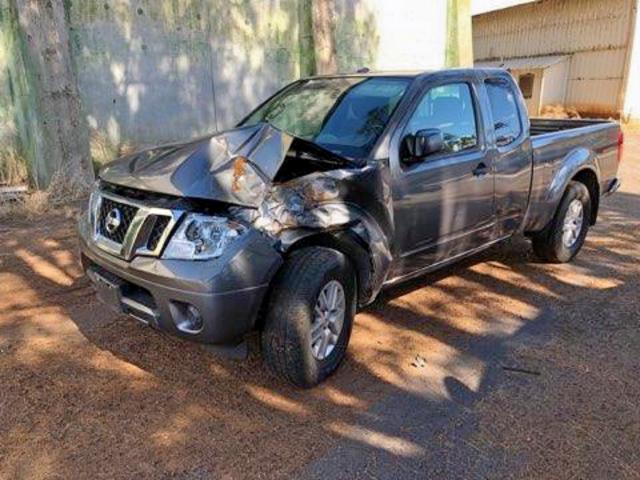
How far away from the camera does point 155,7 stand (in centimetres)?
908

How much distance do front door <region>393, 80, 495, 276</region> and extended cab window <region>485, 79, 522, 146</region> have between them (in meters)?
0.26

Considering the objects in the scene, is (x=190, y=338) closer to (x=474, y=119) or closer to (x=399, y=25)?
(x=474, y=119)

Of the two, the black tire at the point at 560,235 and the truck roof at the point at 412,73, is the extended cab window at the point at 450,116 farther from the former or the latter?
the black tire at the point at 560,235

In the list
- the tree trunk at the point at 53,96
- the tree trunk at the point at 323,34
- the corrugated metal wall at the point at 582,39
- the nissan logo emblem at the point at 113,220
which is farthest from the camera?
the corrugated metal wall at the point at 582,39

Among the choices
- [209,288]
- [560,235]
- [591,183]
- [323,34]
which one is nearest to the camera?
[209,288]

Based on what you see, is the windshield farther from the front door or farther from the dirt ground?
the dirt ground

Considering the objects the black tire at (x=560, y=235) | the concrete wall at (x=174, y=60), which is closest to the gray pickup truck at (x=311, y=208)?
the black tire at (x=560, y=235)

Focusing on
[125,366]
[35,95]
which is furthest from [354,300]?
[35,95]

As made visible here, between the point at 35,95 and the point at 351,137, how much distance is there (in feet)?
16.2

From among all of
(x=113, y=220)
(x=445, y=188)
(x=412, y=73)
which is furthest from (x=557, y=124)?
(x=113, y=220)

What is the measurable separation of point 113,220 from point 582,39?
66.1ft

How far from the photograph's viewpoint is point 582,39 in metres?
19.8

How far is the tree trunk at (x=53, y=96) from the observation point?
6.95 metres

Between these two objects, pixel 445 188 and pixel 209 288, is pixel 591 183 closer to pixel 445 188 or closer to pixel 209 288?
pixel 445 188
